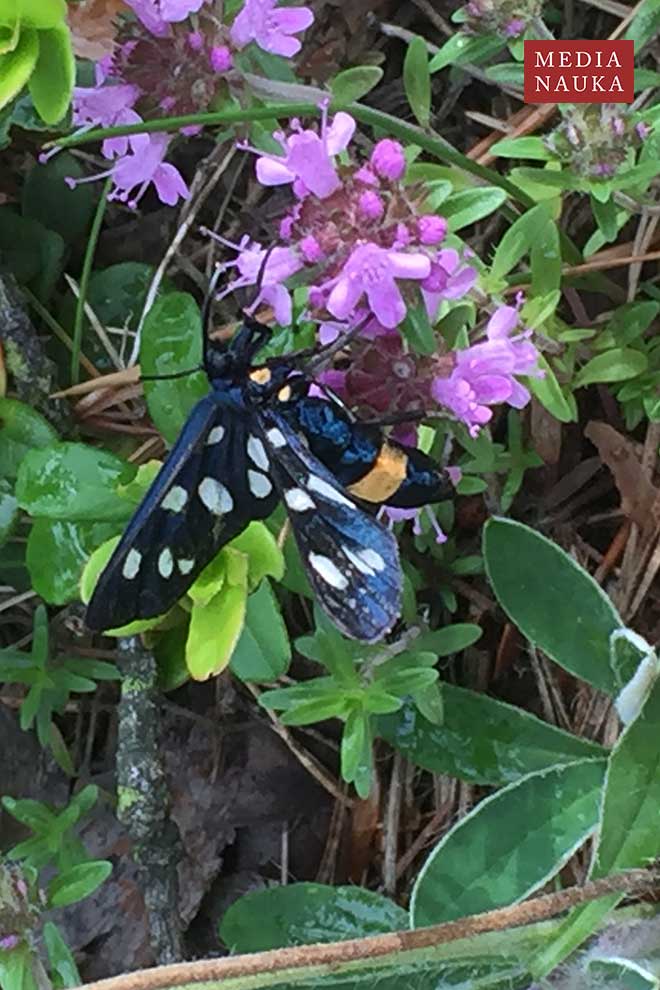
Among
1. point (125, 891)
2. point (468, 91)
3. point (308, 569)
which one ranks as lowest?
point (125, 891)

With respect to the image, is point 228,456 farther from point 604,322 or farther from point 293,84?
point 604,322

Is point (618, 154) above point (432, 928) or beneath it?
above

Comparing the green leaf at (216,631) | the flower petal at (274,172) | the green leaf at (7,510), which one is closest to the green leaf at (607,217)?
the flower petal at (274,172)

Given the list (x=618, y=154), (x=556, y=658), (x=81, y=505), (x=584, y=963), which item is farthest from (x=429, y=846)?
(x=618, y=154)

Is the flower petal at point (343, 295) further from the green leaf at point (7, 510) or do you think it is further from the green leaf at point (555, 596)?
the green leaf at point (7, 510)

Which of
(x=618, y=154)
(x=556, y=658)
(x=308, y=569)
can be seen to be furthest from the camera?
(x=556, y=658)

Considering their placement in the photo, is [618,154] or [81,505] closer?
[618,154]

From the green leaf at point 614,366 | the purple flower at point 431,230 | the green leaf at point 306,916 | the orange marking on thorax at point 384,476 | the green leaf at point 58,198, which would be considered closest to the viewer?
the purple flower at point 431,230
